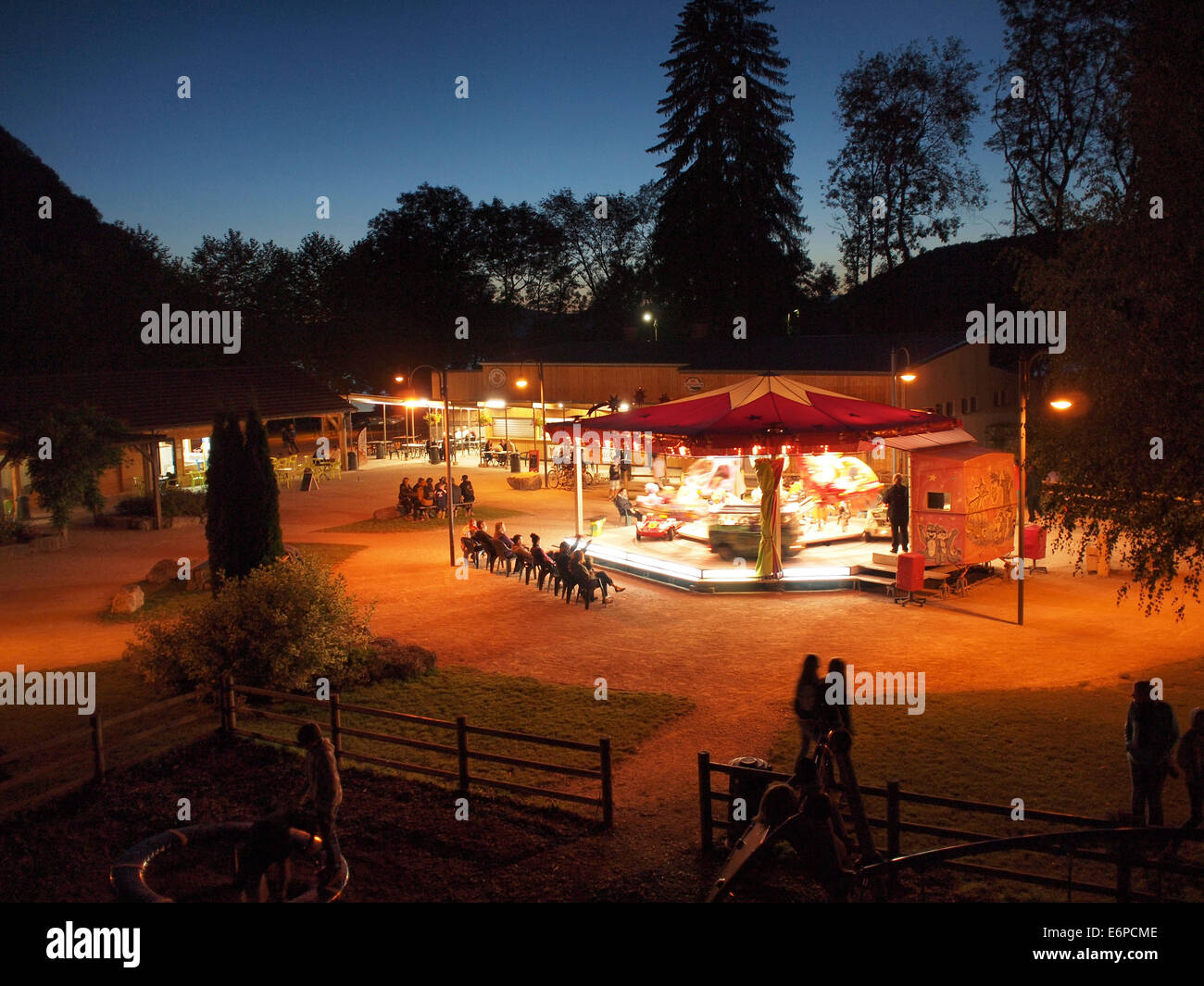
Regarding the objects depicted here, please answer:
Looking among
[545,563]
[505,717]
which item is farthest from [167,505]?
[505,717]

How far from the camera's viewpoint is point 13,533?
77.0 feet

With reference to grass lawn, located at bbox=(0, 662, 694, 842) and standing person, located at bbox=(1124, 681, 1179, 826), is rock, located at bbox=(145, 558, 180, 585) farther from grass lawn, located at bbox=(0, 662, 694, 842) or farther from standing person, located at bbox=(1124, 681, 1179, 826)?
standing person, located at bbox=(1124, 681, 1179, 826)

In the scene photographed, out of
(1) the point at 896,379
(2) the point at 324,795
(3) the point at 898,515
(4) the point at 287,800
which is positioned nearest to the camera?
(2) the point at 324,795

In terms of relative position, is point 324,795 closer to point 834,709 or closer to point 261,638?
point 834,709

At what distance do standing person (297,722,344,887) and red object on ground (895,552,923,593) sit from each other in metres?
12.1

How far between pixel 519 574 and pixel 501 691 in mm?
7726

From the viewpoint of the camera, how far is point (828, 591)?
18453mm

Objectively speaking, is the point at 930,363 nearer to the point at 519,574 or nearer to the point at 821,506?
the point at 821,506

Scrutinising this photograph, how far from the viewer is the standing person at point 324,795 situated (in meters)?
7.75

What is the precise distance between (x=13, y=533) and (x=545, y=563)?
44.7 feet

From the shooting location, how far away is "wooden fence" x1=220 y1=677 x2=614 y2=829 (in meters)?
8.66

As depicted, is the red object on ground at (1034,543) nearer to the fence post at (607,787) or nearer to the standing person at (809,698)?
the standing person at (809,698)

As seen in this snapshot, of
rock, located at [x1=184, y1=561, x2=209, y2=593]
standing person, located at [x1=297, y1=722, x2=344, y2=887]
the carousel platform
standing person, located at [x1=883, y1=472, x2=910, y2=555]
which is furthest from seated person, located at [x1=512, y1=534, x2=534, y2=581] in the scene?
standing person, located at [x1=297, y1=722, x2=344, y2=887]
